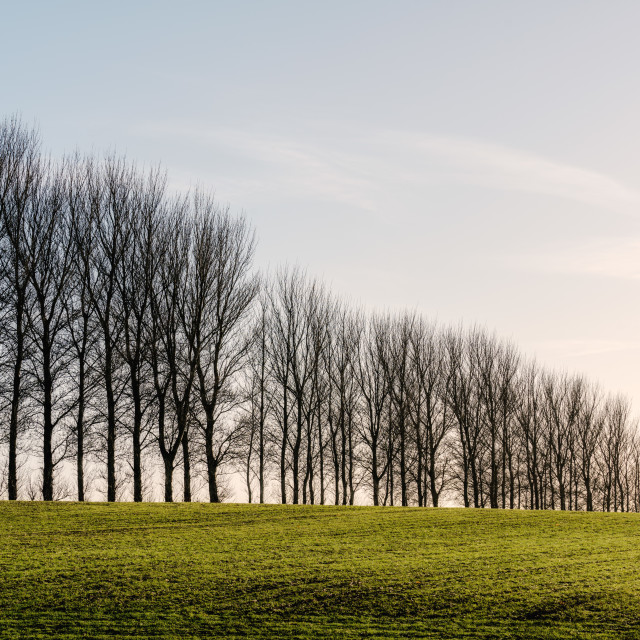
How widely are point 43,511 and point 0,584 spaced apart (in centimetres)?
1207

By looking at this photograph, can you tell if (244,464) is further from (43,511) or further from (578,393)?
(578,393)

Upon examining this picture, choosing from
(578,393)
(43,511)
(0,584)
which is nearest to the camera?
(0,584)

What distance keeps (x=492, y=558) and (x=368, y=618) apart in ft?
25.2

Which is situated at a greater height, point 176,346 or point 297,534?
point 176,346

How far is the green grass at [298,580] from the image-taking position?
1488 cm

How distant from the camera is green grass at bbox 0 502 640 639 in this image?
14875 mm

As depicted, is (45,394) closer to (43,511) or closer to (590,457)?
(43,511)

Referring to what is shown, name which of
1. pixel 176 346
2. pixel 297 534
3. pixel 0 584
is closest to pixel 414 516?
pixel 297 534

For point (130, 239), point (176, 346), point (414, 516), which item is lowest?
point (414, 516)

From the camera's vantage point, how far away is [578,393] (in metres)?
69.3

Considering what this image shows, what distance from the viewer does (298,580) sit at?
58.8ft

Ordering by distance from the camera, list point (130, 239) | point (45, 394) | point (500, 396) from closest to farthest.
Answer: point (45, 394)
point (130, 239)
point (500, 396)

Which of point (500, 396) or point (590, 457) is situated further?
point (590, 457)

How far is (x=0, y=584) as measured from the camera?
16.9 m
